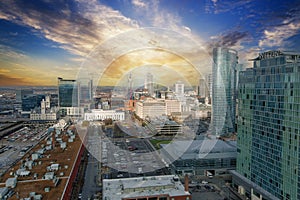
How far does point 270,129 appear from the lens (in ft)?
14.7

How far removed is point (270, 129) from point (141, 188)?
288 cm

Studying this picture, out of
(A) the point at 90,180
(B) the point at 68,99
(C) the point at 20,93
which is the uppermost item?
(C) the point at 20,93

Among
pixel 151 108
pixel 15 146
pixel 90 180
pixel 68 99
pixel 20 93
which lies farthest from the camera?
pixel 20 93

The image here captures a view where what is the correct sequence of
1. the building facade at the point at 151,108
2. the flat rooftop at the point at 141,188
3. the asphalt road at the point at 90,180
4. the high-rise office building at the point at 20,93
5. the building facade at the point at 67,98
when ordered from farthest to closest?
the high-rise office building at the point at 20,93, the building facade at the point at 67,98, the building facade at the point at 151,108, the asphalt road at the point at 90,180, the flat rooftop at the point at 141,188

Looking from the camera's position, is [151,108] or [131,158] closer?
[131,158]

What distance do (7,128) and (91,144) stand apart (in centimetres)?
790

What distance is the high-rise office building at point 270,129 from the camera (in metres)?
3.90

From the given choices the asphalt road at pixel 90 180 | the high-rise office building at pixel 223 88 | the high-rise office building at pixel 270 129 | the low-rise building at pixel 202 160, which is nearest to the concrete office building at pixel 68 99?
the high-rise office building at pixel 223 88

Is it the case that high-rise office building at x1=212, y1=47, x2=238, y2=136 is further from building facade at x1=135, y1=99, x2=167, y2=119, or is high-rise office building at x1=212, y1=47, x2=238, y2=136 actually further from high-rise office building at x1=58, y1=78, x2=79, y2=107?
high-rise office building at x1=58, y1=78, x2=79, y2=107

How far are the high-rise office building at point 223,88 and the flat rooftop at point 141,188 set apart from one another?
8449mm

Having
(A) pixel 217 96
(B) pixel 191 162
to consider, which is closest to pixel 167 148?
(B) pixel 191 162

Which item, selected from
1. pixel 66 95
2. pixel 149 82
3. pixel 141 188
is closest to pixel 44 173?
pixel 141 188

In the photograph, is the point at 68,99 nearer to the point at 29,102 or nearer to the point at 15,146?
the point at 29,102

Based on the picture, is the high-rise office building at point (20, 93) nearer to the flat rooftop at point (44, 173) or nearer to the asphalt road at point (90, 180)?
the asphalt road at point (90, 180)
